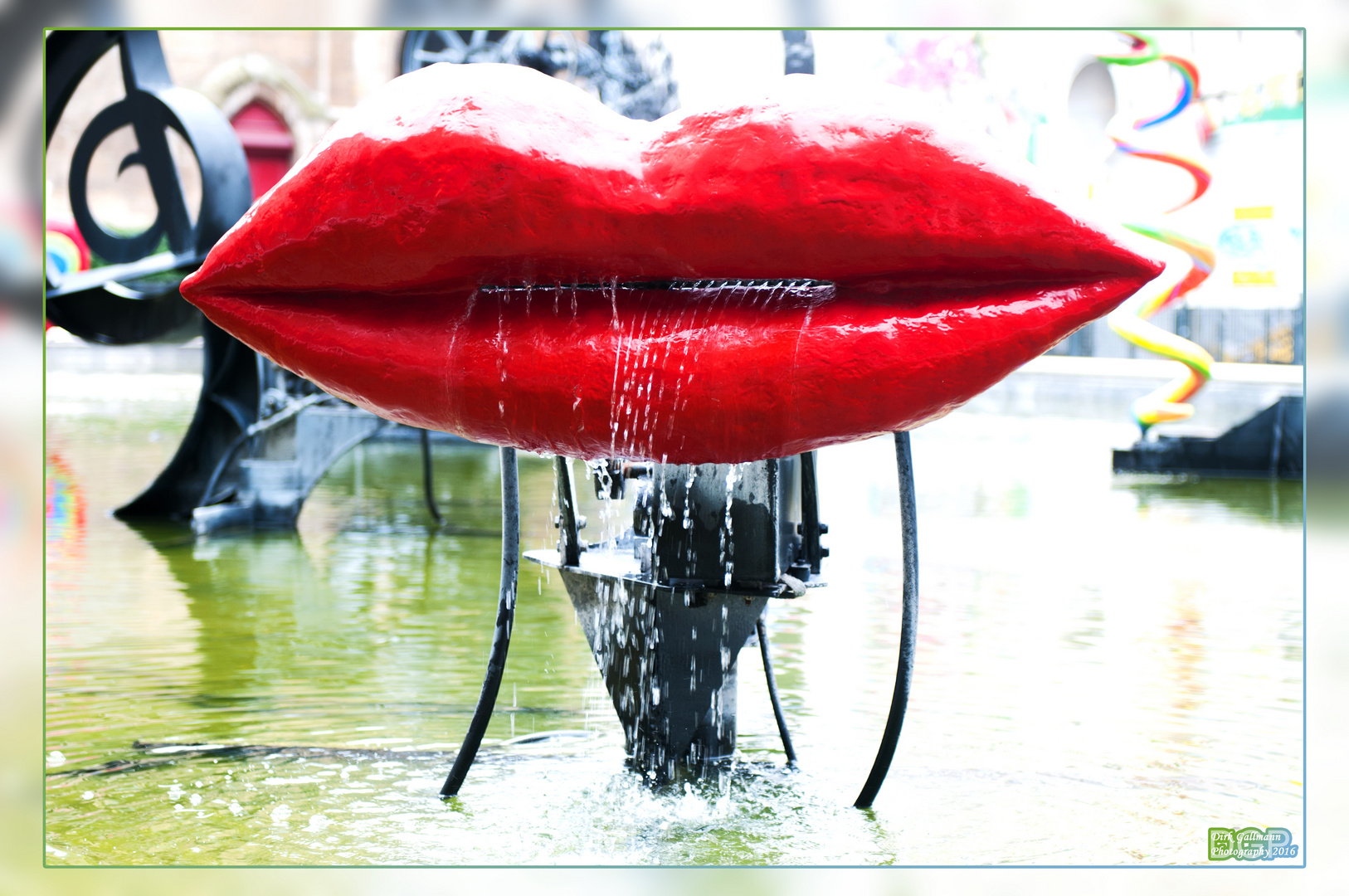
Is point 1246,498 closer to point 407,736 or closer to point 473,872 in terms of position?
point 407,736

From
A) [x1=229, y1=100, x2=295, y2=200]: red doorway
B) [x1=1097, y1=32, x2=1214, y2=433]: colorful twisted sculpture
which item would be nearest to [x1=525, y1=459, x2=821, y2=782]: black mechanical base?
[x1=1097, y1=32, x2=1214, y2=433]: colorful twisted sculpture

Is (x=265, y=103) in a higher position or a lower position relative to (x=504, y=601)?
higher

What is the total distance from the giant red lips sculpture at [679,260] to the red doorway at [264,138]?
1740cm

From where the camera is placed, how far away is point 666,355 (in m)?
1.12

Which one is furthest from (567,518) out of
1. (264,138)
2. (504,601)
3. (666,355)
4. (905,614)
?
(264,138)

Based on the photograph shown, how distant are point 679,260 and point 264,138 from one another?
19171 mm

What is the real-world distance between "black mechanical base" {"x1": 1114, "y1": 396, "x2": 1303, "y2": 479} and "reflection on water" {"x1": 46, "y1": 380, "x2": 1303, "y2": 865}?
9.18 feet

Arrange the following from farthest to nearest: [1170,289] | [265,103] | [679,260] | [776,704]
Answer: [265,103]
[1170,289]
[776,704]
[679,260]

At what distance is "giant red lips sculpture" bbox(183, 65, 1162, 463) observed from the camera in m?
1.06

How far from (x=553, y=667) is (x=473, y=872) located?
1.77 m

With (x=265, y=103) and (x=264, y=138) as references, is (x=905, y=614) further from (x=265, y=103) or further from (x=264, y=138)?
(x=264, y=138)

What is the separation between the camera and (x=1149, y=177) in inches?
515

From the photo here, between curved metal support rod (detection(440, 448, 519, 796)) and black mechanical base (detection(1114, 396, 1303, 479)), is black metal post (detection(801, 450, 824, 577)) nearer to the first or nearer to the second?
curved metal support rod (detection(440, 448, 519, 796))
